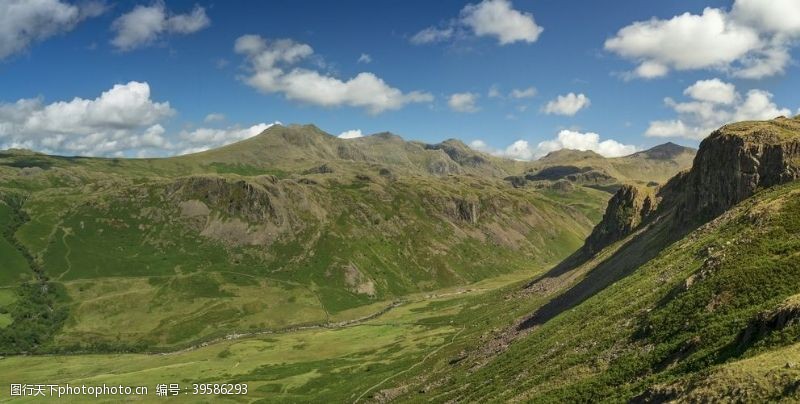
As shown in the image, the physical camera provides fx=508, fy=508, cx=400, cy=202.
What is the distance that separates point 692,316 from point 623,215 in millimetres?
132206

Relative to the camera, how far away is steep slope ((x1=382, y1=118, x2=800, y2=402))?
3656cm

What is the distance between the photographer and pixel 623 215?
172 meters

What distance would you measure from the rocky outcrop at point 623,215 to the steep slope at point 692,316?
48.2 m

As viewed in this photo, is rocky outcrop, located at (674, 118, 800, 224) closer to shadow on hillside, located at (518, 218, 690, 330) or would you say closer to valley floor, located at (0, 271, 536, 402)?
shadow on hillside, located at (518, 218, 690, 330)

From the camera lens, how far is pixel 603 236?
584ft

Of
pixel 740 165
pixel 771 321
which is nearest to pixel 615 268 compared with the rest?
pixel 740 165

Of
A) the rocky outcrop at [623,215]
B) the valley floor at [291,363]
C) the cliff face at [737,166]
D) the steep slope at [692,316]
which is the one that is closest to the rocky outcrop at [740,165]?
the cliff face at [737,166]

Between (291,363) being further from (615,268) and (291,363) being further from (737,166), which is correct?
(737,166)

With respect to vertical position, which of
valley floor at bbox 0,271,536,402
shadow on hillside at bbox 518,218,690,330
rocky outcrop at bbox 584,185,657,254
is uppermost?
rocky outcrop at bbox 584,185,657,254

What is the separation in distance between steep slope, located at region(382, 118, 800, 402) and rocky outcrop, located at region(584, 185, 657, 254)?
4817 cm

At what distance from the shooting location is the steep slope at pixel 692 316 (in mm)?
36562

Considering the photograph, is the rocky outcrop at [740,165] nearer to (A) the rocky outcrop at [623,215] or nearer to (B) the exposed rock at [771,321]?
(A) the rocky outcrop at [623,215]

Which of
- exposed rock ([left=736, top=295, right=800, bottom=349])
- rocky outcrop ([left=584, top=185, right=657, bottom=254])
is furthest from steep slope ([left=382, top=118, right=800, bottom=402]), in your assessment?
rocky outcrop ([left=584, top=185, right=657, bottom=254])

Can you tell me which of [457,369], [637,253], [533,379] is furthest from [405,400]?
[637,253]
